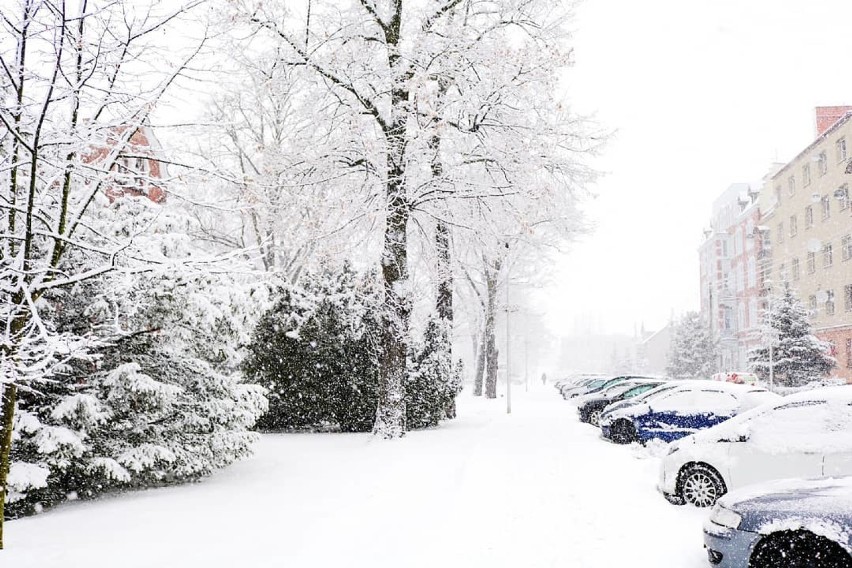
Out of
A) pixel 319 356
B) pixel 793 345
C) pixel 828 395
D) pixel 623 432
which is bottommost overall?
pixel 623 432

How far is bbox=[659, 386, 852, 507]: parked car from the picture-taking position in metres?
7.57

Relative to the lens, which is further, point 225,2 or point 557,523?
point 225,2

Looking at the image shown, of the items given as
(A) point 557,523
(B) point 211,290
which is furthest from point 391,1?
(A) point 557,523

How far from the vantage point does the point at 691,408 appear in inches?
512

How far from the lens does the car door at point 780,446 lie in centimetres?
764

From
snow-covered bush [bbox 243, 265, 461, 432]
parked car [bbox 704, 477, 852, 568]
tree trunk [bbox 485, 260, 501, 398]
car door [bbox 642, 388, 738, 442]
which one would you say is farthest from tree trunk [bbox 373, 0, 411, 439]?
tree trunk [bbox 485, 260, 501, 398]

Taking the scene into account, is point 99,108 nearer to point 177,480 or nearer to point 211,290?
point 211,290

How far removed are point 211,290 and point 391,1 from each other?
8.63 m

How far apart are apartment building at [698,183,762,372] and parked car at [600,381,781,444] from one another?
4428 cm

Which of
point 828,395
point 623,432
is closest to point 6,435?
point 828,395

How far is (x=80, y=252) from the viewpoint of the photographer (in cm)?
894

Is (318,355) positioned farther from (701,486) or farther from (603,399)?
(701,486)

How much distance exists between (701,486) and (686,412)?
4855 mm

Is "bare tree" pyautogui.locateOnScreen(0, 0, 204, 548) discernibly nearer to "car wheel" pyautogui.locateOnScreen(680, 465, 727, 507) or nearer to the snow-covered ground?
the snow-covered ground
